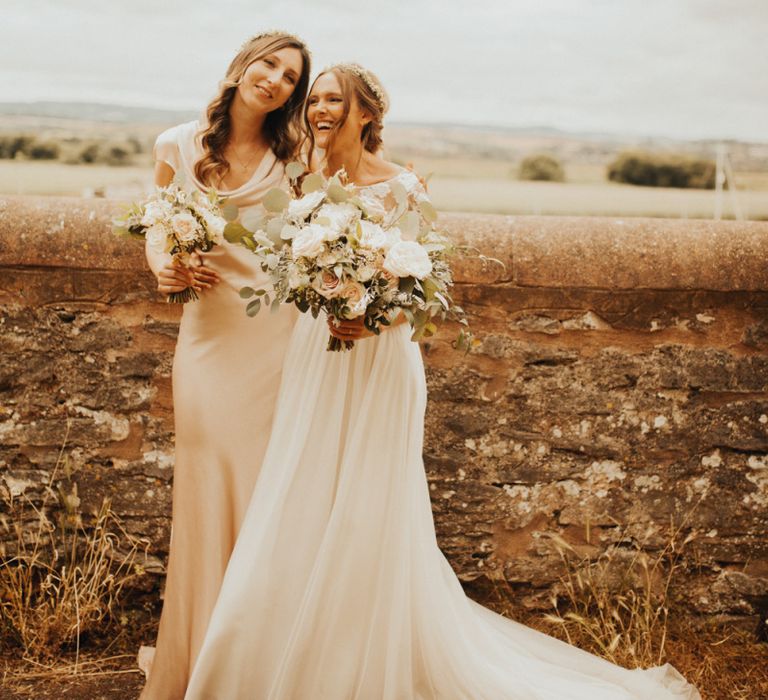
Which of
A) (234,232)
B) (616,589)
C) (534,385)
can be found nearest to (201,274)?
(234,232)

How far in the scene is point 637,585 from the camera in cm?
322

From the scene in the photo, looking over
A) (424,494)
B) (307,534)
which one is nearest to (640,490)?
(424,494)

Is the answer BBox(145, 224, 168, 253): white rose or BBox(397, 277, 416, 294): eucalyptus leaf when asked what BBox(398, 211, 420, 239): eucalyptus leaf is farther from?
BBox(145, 224, 168, 253): white rose

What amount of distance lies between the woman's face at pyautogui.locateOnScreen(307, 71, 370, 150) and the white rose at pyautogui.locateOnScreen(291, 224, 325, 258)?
1.77 ft

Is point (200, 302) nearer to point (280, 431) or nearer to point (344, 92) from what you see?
point (280, 431)

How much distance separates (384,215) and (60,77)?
1484 cm

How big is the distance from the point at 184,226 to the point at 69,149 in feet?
38.4

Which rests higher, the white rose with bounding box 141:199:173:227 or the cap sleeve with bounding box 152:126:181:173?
the cap sleeve with bounding box 152:126:181:173

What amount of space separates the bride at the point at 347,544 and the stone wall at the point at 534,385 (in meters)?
0.56

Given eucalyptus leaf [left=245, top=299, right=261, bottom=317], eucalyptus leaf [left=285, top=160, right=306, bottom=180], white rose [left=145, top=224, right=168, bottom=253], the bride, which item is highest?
eucalyptus leaf [left=285, top=160, right=306, bottom=180]

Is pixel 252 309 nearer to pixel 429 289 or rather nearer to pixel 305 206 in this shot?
pixel 305 206

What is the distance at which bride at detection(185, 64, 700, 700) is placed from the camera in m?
2.45

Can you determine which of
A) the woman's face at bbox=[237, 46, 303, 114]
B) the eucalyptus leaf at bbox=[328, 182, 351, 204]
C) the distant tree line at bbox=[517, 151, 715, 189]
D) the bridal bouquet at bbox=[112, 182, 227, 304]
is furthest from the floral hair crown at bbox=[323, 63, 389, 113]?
the distant tree line at bbox=[517, 151, 715, 189]

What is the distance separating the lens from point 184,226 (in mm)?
2275
